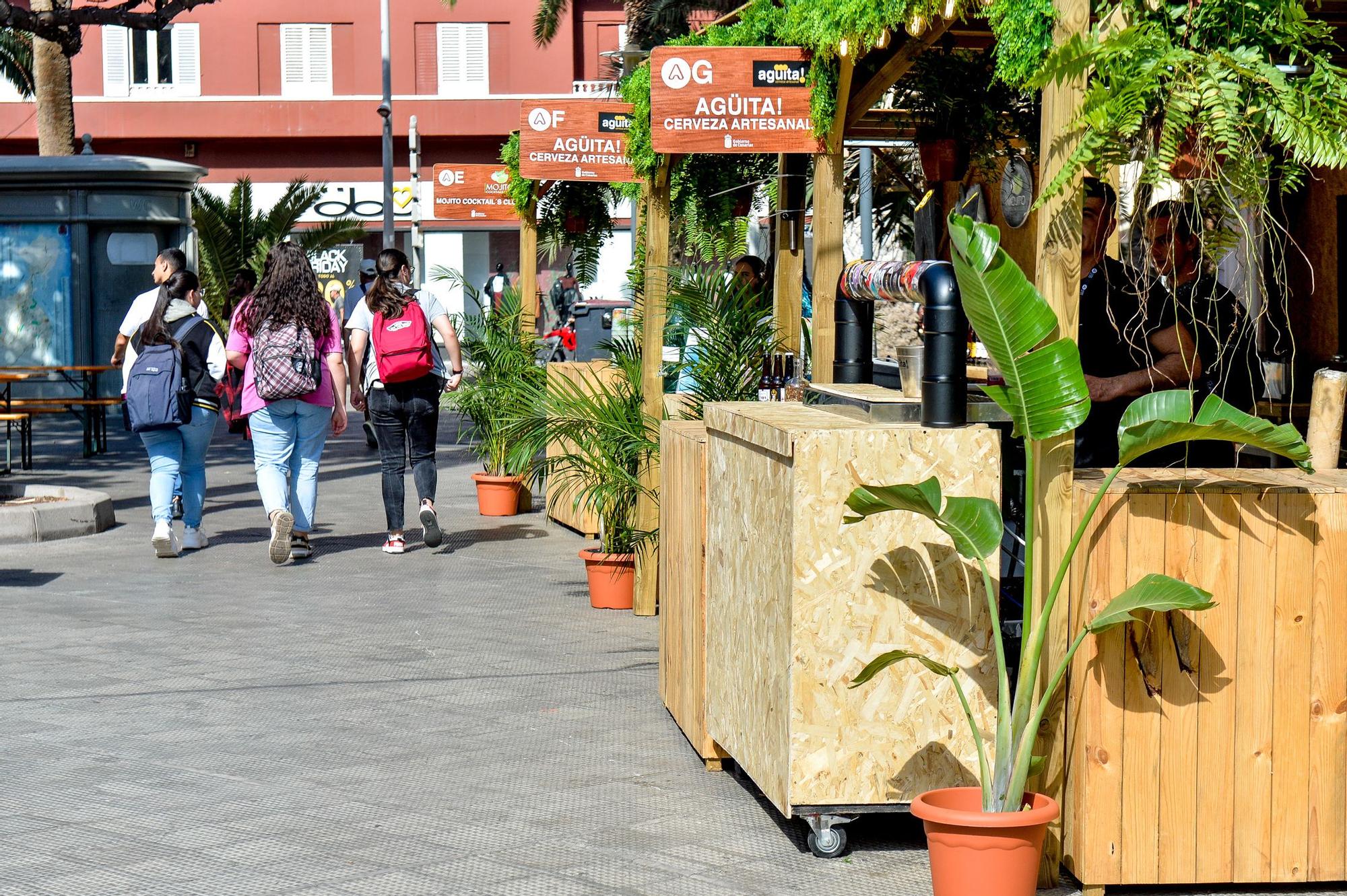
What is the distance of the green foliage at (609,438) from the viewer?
814 centimetres

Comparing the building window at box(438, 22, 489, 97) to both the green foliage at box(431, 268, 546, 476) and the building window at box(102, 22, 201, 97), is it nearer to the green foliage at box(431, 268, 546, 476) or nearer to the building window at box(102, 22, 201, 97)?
the building window at box(102, 22, 201, 97)

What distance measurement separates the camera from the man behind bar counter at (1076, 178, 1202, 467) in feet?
18.8

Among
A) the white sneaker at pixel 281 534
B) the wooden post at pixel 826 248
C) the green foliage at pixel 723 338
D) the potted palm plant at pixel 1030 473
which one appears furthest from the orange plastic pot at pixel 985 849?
the white sneaker at pixel 281 534

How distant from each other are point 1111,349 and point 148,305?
7678mm

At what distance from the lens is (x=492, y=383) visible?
39.9 feet

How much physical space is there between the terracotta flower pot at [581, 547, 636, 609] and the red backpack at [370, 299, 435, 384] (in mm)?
2010

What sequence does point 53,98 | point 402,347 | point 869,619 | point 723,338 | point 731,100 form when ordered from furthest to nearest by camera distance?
point 53,98 < point 402,347 < point 723,338 < point 731,100 < point 869,619

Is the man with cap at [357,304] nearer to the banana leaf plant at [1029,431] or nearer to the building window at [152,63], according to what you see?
the banana leaf plant at [1029,431]

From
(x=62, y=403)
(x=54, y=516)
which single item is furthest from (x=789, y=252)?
(x=62, y=403)

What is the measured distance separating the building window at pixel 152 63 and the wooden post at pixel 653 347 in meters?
35.6

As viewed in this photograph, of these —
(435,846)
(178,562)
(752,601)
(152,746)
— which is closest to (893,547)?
(752,601)

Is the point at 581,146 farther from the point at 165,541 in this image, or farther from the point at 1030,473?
the point at 1030,473

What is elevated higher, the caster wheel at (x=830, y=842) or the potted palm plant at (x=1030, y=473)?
the potted palm plant at (x=1030, y=473)

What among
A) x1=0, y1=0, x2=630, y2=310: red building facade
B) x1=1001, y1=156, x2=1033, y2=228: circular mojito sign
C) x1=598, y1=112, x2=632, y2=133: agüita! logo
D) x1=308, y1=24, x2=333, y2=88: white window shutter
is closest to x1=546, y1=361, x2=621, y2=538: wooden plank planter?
x1=598, y1=112, x2=632, y2=133: agüita! logo
